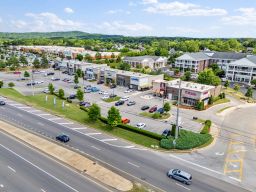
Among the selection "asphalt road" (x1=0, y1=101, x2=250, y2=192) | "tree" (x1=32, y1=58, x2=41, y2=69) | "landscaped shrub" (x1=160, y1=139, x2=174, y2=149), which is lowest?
"asphalt road" (x1=0, y1=101, x2=250, y2=192)

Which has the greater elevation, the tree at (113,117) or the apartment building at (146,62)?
the apartment building at (146,62)

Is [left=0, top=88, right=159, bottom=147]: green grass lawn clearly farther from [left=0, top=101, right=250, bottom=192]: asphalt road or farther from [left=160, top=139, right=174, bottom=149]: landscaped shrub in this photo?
[left=0, top=101, right=250, bottom=192]: asphalt road

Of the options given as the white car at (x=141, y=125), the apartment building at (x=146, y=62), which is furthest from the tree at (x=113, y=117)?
the apartment building at (x=146, y=62)

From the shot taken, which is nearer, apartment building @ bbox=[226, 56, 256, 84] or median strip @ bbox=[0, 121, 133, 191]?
median strip @ bbox=[0, 121, 133, 191]

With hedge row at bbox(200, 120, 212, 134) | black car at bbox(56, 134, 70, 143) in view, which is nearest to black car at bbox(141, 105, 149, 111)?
hedge row at bbox(200, 120, 212, 134)

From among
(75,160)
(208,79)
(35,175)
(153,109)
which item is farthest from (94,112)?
(208,79)

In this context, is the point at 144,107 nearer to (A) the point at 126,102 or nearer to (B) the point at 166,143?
(A) the point at 126,102

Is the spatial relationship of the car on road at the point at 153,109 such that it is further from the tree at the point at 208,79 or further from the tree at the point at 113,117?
the tree at the point at 208,79
